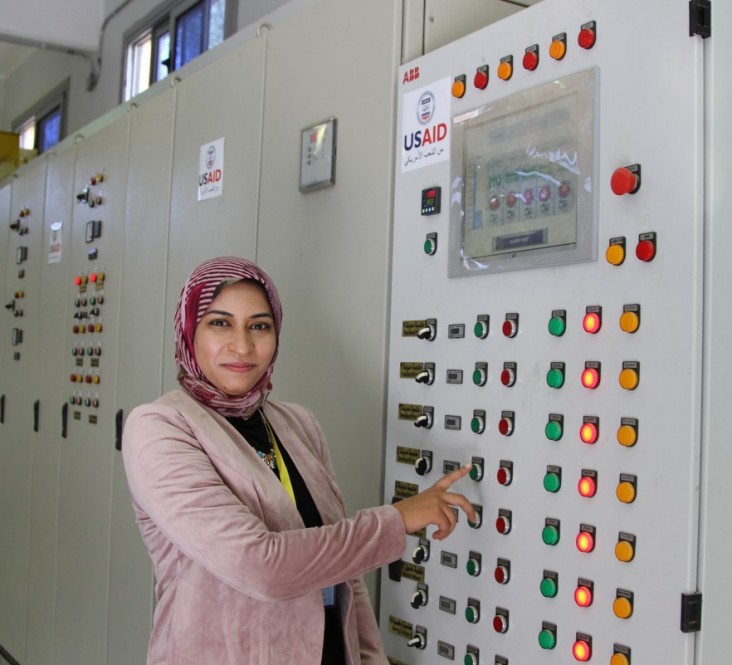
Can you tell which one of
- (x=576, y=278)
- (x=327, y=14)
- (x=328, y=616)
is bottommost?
(x=328, y=616)

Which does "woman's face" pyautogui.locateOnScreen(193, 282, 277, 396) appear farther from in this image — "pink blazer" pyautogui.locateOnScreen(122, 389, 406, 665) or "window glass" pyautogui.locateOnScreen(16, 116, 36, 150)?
"window glass" pyautogui.locateOnScreen(16, 116, 36, 150)

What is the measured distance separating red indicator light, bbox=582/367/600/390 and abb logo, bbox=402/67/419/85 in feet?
2.71

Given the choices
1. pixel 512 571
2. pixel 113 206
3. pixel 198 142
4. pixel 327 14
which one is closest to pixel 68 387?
pixel 113 206

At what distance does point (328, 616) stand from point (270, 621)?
0.62 feet

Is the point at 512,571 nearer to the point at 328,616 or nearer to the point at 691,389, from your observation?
the point at 328,616

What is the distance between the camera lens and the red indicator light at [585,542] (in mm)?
1483

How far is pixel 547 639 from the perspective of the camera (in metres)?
1.55

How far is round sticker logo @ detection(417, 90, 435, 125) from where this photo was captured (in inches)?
75.5

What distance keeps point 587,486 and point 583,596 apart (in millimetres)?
183

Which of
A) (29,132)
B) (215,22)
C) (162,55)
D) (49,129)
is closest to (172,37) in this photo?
(162,55)

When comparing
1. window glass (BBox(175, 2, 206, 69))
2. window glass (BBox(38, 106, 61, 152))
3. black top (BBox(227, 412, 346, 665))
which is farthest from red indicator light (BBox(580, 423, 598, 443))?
window glass (BBox(38, 106, 61, 152))

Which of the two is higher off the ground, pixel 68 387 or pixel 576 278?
pixel 576 278

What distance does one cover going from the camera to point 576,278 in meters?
1.54

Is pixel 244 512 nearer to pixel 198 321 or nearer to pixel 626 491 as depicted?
pixel 198 321
